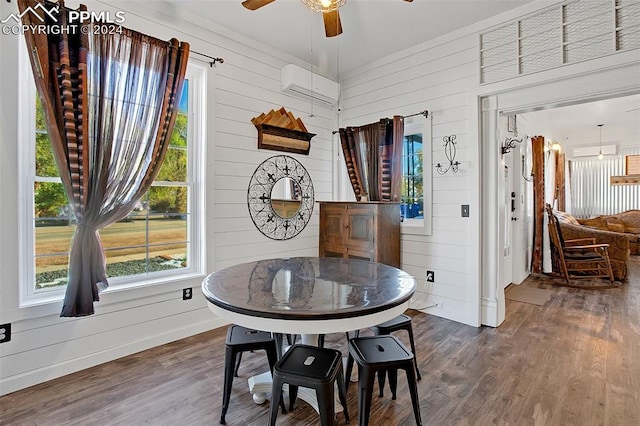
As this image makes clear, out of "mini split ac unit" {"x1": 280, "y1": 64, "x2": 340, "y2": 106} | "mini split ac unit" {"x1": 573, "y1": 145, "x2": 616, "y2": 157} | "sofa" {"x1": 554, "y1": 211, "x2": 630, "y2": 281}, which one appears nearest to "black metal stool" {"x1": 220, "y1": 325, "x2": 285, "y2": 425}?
"mini split ac unit" {"x1": 280, "y1": 64, "x2": 340, "y2": 106}

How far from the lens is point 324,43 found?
3.56m

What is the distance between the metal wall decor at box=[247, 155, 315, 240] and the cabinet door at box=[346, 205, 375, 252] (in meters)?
0.65

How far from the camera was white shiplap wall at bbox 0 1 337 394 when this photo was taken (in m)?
2.11

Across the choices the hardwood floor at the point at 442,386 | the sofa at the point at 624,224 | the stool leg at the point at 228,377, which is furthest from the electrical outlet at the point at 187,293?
the sofa at the point at 624,224

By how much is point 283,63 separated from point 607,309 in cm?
472

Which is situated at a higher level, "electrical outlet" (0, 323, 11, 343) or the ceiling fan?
the ceiling fan

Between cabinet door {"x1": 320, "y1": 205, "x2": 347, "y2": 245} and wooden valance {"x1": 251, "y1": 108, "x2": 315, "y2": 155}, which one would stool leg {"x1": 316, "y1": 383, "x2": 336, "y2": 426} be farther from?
wooden valance {"x1": 251, "y1": 108, "x2": 315, "y2": 155}

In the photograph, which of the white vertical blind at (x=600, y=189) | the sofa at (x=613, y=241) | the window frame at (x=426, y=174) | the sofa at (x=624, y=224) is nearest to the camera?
the window frame at (x=426, y=174)

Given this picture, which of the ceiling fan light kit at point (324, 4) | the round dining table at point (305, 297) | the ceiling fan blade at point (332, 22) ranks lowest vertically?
the round dining table at point (305, 297)

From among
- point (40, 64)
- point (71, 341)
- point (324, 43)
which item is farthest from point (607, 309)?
point (40, 64)

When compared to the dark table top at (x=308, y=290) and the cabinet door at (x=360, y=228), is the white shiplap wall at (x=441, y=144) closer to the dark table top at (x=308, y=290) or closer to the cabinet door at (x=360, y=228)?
the cabinet door at (x=360, y=228)

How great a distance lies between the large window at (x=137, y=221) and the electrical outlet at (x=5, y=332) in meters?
0.19

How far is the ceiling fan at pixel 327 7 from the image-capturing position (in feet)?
6.55

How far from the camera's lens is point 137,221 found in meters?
2.79
